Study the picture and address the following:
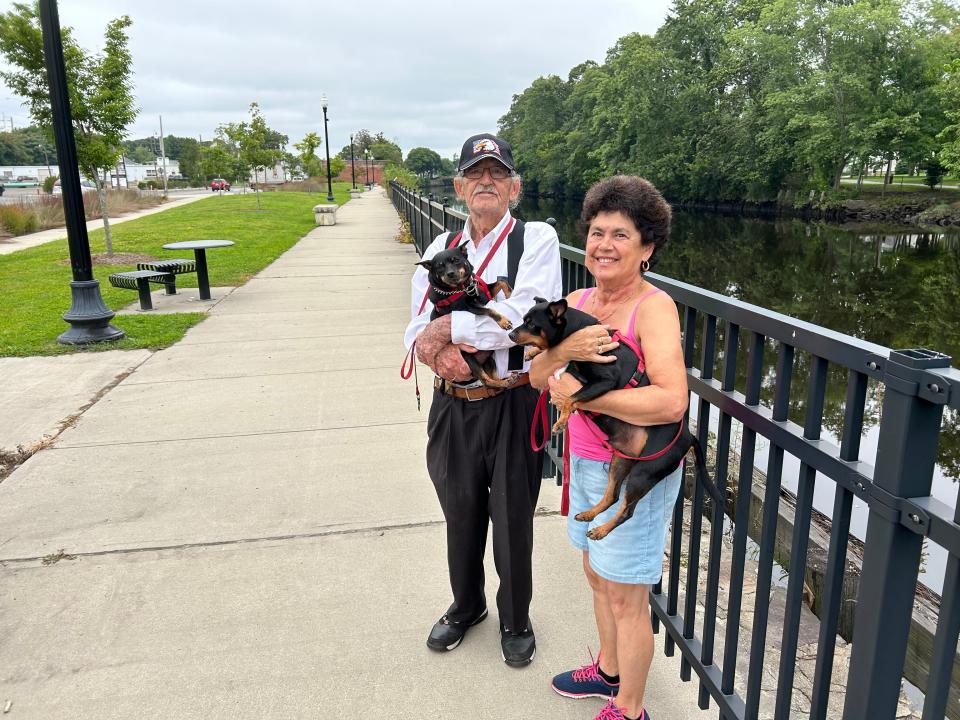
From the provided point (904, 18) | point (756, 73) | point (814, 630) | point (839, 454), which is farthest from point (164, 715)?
point (756, 73)

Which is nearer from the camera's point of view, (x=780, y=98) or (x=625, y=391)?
(x=625, y=391)

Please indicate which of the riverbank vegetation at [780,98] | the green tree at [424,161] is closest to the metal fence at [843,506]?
the riverbank vegetation at [780,98]

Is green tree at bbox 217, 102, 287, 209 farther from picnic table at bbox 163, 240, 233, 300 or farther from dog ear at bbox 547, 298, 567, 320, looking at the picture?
dog ear at bbox 547, 298, 567, 320

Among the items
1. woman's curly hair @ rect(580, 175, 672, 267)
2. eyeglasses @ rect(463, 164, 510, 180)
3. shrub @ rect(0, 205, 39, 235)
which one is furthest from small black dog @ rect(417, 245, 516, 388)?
shrub @ rect(0, 205, 39, 235)

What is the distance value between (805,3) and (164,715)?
5470 cm

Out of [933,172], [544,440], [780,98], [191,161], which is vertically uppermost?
[780,98]

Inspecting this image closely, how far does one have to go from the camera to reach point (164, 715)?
2523 mm

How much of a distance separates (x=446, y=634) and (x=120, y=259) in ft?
45.8

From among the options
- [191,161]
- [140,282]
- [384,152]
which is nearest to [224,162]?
[140,282]

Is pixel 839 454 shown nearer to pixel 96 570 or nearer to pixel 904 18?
pixel 96 570

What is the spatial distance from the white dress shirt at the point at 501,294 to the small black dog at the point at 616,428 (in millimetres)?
381

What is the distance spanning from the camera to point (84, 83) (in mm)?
12797

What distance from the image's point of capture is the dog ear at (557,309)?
192cm

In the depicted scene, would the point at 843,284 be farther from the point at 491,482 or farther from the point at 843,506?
the point at 843,506
